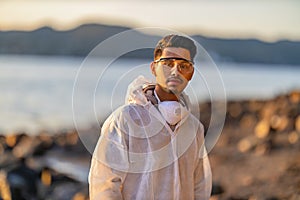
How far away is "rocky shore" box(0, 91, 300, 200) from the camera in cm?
598

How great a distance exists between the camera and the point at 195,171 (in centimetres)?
225

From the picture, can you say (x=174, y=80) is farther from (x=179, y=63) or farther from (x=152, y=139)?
(x=152, y=139)

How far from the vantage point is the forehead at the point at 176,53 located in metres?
2.11

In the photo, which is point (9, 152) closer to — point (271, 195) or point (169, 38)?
point (271, 195)

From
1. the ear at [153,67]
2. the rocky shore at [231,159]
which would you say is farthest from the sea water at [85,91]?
the rocky shore at [231,159]

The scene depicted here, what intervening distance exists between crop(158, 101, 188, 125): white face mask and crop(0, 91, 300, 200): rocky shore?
11.5 ft

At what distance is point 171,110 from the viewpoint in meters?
2.09

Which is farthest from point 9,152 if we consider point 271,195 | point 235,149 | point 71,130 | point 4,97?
point 4,97

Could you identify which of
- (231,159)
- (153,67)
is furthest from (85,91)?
(231,159)

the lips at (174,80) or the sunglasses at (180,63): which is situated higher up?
the sunglasses at (180,63)

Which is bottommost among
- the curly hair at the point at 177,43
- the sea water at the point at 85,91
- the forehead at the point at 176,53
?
the sea water at the point at 85,91

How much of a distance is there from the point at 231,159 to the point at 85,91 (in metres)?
5.15

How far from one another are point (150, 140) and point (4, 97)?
1235cm

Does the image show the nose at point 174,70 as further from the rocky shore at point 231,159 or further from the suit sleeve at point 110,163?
the rocky shore at point 231,159
